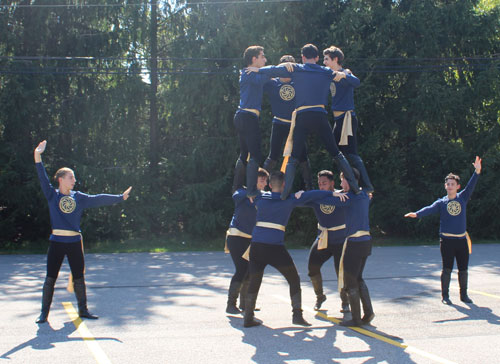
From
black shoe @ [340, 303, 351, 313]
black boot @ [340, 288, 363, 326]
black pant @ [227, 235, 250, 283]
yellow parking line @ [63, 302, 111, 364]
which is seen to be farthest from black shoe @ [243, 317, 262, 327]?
yellow parking line @ [63, 302, 111, 364]

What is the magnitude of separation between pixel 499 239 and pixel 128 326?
1727 cm

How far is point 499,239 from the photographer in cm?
2092

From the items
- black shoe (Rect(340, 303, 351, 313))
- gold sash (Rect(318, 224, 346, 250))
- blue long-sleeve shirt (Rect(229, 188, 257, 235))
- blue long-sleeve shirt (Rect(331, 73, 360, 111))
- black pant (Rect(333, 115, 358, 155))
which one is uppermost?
blue long-sleeve shirt (Rect(331, 73, 360, 111))

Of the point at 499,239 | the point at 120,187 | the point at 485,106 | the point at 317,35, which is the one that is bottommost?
the point at 499,239

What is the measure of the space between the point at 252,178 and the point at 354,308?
221 cm

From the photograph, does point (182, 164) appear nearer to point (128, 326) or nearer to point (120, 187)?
point (120, 187)

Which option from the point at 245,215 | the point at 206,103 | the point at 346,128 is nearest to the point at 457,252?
the point at 346,128

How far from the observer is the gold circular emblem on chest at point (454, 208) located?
916cm

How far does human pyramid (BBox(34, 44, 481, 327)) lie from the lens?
7.43 metres

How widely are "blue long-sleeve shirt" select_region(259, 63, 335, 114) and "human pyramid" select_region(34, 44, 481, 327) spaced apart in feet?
0.04

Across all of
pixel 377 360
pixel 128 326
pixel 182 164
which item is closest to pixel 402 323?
pixel 377 360

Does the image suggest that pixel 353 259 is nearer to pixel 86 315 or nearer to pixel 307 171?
pixel 307 171

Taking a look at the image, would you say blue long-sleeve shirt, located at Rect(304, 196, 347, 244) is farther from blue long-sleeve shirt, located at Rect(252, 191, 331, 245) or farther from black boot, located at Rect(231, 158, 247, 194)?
black boot, located at Rect(231, 158, 247, 194)

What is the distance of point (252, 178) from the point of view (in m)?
7.93
